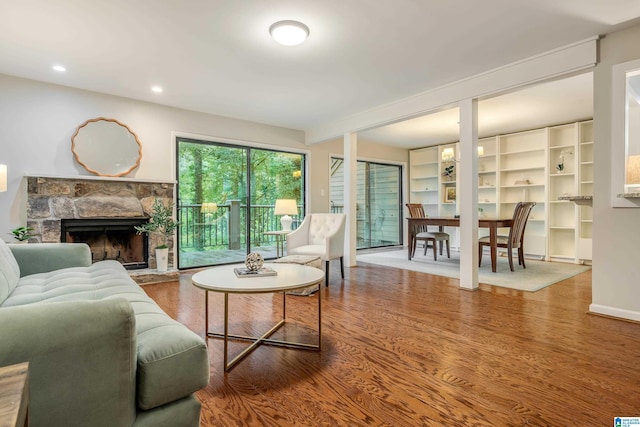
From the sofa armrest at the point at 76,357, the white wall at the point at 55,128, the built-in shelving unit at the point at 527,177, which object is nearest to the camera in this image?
the sofa armrest at the point at 76,357

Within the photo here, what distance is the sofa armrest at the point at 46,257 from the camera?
224 centimetres

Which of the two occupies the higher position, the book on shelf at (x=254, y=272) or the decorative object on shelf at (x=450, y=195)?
the decorative object on shelf at (x=450, y=195)

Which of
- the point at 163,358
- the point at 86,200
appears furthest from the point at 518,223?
the point at 86,200

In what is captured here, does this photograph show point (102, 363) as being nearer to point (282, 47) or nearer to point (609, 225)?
point (282, 47)

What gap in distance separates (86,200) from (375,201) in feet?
17.8

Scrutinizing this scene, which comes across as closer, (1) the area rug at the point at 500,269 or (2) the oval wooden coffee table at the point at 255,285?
(2) the oval wooden coffee table at the point at 255,285

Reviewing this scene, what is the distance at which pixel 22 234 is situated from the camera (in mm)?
3371

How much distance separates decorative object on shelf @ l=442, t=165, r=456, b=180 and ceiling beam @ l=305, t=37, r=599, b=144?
9.97ft

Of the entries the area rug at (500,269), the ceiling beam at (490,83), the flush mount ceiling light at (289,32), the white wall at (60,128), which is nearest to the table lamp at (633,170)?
the ceiling beam at (490,83)

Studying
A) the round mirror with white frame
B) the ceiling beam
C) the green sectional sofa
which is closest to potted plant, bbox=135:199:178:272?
the round mirror with white frame

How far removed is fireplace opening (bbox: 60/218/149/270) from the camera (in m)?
3.87

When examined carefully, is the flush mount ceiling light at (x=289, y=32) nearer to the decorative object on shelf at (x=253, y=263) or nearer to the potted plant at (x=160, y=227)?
the decorative object on shelf at (x=253, y=263)

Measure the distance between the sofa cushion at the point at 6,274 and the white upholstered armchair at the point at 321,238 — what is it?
8.65ft

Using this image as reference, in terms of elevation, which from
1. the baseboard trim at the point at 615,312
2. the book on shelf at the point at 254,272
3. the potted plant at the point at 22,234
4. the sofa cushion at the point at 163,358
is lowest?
the baseboard trim at the point at 615,312
